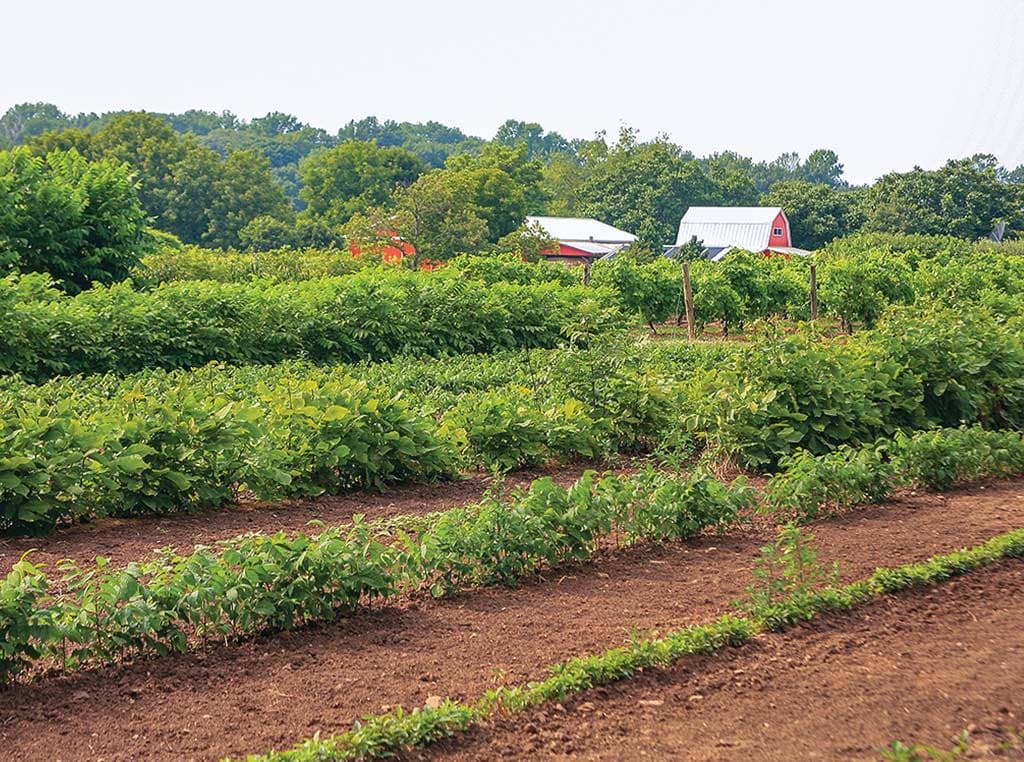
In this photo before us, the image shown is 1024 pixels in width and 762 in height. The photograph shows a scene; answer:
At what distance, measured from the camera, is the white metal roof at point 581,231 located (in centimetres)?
7788

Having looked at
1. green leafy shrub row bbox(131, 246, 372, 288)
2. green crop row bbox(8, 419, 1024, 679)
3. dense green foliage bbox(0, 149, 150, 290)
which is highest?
dense green foliage bbox(0, 149, 150, 290)

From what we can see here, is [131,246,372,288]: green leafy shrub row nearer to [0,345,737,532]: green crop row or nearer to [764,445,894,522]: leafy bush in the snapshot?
[0,345,737,532]: green crop row

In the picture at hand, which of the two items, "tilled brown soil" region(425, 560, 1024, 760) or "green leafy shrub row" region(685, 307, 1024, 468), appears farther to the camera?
"green leafy shrub row" region(685, 307, 1024, 468)

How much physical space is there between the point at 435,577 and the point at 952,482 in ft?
15.4

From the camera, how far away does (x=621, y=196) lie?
92500 mm

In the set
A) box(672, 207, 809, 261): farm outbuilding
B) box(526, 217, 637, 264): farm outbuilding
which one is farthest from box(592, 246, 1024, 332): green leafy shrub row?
box(672, 207, 809, 261): farm outbuilding

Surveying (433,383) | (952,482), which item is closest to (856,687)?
(952,482)

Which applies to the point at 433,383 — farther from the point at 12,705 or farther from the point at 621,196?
the point at 621,196

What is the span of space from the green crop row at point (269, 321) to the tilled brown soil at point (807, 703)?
605 cm

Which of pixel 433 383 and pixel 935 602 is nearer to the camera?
pixel 935 602

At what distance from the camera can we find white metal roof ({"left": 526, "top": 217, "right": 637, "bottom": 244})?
255ft

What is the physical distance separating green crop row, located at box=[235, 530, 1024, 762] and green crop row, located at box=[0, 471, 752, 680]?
112 cm

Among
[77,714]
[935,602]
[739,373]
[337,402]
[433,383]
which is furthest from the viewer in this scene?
[433,383]

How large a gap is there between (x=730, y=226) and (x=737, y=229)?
23.6 inches
